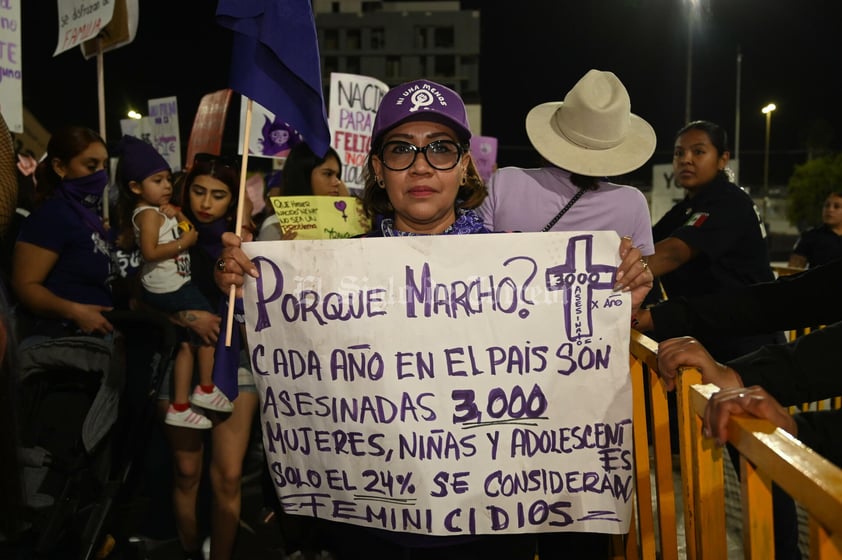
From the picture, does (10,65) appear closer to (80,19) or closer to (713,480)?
(80,19)

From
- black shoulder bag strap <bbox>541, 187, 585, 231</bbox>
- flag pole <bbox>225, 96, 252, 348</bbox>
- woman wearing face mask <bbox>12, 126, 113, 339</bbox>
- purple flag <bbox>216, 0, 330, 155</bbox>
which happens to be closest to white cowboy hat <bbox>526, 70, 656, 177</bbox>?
black shoulder bag strap <bbox>541, 187, 585, 231</bbox>

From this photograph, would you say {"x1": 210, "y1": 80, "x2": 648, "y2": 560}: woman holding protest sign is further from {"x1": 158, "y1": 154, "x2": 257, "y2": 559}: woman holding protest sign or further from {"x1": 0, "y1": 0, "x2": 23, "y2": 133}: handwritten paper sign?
{"x1": 0, "y1": 0, "x2": 23, "y2": 133}: handwritten paper sign

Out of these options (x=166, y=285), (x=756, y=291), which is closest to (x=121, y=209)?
(x=166, y=285)

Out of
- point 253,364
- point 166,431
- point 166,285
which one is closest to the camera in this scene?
point 253,364

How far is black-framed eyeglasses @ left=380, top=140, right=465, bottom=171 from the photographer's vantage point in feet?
8.16

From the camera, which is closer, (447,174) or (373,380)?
(373,380)

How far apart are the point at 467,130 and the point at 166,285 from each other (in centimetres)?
251

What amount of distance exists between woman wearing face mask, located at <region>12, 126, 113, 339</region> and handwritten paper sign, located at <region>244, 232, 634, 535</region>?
6.31 feet

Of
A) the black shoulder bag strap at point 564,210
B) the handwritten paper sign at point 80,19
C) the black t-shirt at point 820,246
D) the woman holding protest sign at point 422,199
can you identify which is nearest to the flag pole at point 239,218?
the woman holding protest sign at point 422,199

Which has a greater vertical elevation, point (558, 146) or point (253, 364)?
point (558, 146)

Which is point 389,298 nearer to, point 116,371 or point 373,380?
point 373,380

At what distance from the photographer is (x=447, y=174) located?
2514 millimetres

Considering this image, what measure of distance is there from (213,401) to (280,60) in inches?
72.6

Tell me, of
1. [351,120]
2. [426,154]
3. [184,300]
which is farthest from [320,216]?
[351,120]
